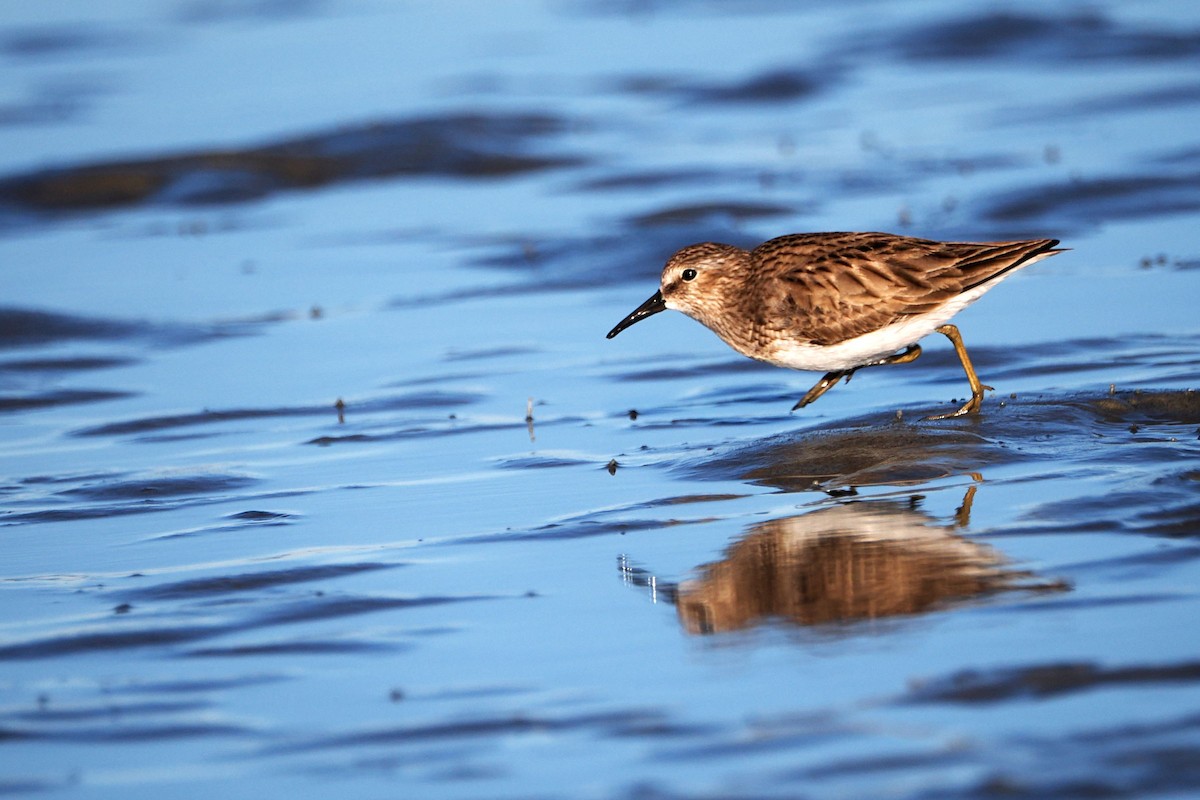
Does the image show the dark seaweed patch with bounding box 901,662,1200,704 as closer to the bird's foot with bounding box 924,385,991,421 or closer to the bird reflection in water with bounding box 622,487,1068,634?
the bird reflection in water with bounding box 622,487,1068,634

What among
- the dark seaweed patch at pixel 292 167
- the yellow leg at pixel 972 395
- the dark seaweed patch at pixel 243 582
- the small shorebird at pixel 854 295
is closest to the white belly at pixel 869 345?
the small shorebird at pixel 854 295

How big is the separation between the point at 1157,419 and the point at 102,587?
505 cm

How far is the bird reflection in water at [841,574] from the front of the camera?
19.1 ft

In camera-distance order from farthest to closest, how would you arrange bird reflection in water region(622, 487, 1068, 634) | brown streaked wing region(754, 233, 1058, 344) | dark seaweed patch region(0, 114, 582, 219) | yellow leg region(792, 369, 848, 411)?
dark seaweed patch region(0, 114, 582, 219) < yellow leg region(792, 369, 848, 411) < brown streaked wing region(754, 233, 1058, 344) < bird reflection in water region(622, 487, 1068, 634)

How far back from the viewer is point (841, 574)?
6.20m

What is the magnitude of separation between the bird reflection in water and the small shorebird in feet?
5.63

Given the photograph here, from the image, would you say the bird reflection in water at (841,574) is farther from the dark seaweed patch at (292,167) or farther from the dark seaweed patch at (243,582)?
the dark seaweed patch at (292,167)

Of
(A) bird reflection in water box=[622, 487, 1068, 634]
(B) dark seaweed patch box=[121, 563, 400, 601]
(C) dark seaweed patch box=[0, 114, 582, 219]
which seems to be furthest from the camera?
(C) dark seaweed patch box=[0, 114, 582, 219]

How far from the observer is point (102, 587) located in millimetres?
6789

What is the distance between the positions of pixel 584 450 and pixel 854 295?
163cm

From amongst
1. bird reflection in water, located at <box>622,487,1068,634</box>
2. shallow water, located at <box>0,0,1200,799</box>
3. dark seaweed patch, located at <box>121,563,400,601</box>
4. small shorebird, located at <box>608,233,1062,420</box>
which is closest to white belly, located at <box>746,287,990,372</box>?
small shorebird, located at <box>608,233,1062,420</box>

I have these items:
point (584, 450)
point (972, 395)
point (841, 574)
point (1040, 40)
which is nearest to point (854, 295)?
point (972, 395)

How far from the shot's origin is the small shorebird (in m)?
8.55

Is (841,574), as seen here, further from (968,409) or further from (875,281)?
(875,281)
